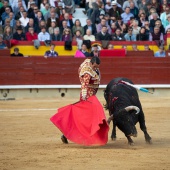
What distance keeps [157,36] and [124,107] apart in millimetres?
7814

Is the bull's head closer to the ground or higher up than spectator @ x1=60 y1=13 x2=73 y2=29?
closer to the ground

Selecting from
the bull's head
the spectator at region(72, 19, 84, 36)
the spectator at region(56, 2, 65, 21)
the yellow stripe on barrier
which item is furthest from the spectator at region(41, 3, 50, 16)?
the bull's head

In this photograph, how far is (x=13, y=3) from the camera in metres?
16.9

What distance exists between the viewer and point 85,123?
906 cm

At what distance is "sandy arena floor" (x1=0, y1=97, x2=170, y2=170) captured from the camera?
7.57m

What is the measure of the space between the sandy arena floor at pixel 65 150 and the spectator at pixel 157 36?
4.00m

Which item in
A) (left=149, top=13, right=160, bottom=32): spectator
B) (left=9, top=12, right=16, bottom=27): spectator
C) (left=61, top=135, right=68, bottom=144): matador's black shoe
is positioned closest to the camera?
(left=61, top=135, right=68, bottom=144): matador's black shoe

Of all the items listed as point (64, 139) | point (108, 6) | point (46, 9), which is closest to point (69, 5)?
point (46, 9)

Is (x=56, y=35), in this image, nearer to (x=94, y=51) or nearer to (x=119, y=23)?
(x=94, y=51)

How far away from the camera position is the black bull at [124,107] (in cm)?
886

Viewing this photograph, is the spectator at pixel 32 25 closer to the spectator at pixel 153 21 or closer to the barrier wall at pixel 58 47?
the barrier wall at pixel 58 47

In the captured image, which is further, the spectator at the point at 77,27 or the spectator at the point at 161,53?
the spectator at the point at 161,53

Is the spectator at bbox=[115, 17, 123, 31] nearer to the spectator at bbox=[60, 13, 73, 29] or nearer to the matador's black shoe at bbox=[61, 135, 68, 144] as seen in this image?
the spectator at bbox=[60, 13, 73, 29]

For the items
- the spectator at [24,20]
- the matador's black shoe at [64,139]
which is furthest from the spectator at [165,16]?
the matador's black shoe at [64,139]
